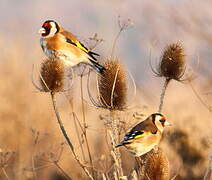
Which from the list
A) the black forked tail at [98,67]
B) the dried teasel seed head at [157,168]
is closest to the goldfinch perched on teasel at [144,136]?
the black forked tail at [98,67]

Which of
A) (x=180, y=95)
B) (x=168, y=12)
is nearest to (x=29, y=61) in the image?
(x=180, y=95)

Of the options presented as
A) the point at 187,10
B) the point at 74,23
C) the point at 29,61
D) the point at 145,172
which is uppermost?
the point at 74,23

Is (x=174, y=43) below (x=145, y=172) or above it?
above

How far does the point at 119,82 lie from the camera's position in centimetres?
626

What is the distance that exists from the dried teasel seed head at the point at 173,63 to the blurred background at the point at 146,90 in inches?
3.1

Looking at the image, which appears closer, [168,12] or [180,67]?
[168,12]

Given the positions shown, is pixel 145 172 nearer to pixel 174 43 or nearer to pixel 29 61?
pixel 174 43

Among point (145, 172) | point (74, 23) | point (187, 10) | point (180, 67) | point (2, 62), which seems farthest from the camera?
point (74, 23)

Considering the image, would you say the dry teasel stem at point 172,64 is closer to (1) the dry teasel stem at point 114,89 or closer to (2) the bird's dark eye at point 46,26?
(1) the dry teasel stem at point 114,89

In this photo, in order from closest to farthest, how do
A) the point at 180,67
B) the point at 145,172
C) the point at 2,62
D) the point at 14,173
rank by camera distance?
1. the point at 145,172
2. the point at 180,67
3. the point at 14,173
4. the point at 2,62

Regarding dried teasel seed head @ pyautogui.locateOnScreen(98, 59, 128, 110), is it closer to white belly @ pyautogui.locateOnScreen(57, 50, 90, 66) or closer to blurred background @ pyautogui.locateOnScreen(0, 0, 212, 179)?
blurred background @ pyautogui.locateOnScreen(0, 0, 212, 179)

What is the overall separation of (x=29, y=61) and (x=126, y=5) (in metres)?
6.01

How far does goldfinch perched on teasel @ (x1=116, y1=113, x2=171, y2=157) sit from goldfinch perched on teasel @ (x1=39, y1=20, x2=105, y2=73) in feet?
2.70

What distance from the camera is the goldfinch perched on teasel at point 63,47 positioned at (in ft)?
23.1
